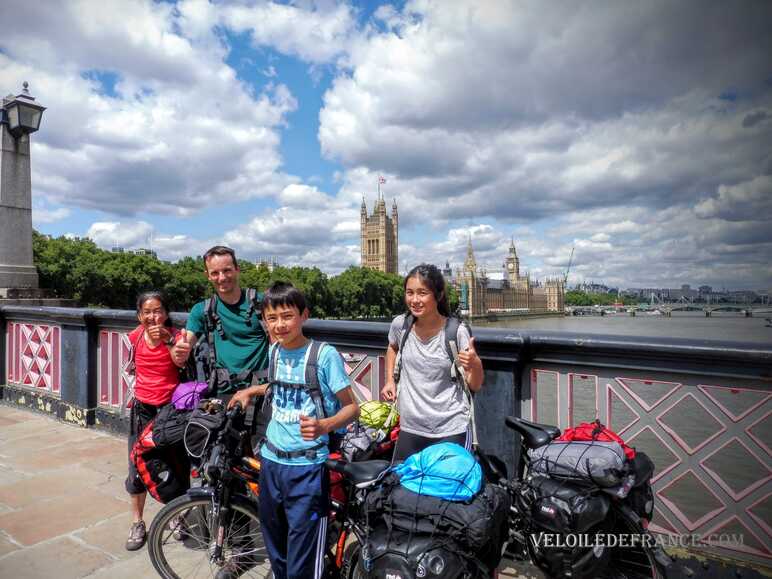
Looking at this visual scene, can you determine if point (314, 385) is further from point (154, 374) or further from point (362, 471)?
point (154, 374)

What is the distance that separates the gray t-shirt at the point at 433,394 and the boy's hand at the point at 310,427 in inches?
25.5

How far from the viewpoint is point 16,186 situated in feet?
27.0

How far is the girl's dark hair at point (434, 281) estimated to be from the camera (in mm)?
2791

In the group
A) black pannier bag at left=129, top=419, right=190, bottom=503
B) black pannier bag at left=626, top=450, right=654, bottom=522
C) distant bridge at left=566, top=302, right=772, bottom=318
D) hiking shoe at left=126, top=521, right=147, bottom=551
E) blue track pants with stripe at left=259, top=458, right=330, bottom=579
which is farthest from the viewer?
distant bridge at left=566, top=302, right=772, bottom=318

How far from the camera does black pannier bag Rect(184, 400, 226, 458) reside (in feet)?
9.22

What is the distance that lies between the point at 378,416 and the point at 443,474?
3.37 ft

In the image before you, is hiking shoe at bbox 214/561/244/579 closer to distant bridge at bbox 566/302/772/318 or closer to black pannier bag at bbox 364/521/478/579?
black pannier bag at bbox 364/521/478/579

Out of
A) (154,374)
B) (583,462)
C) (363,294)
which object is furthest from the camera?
(363,294)

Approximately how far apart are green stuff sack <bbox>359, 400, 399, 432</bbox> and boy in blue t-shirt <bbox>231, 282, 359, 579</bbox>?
56 cm

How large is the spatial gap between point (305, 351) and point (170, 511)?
1.23m

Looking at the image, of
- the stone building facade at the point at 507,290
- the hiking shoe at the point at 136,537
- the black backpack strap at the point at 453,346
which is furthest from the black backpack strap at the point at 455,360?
the stone building facade at the point at 507,290

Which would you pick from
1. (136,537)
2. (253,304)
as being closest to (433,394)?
(253,304)

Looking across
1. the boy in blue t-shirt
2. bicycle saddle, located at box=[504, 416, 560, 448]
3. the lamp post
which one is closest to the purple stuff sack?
the boy in blue t-shirt

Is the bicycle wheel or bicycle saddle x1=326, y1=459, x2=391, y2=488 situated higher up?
bicycle saddle x1=326, y1=459, x2=391, y2=488
